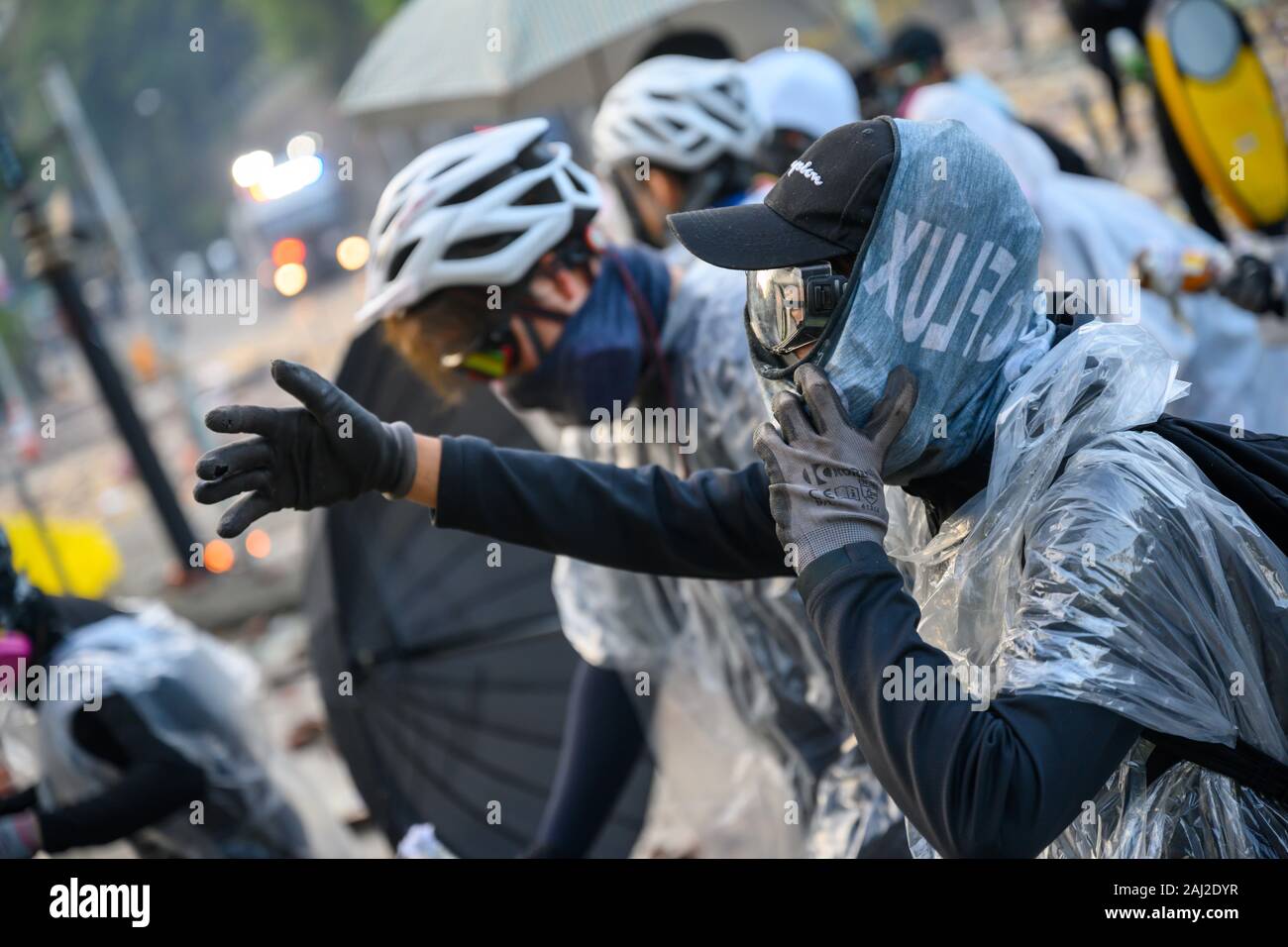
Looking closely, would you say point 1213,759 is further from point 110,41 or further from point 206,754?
point 110,41

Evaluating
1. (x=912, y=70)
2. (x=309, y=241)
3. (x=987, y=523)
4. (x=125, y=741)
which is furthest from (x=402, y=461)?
(x=309, y=241)

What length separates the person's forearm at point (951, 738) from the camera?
153 cm

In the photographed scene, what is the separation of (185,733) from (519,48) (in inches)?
142

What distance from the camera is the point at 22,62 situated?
117 feet

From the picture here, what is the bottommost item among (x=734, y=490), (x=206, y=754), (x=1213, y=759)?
(x=206, y=754)

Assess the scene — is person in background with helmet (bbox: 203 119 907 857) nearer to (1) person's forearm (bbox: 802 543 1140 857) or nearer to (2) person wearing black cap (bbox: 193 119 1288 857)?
(2) person wearing black cap (bbox: 193 119 1288 857)

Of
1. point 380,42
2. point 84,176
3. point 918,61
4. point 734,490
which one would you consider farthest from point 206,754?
point 84,176

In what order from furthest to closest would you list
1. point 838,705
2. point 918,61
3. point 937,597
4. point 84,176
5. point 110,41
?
1. point 110,41
2. point 84,176
3. point 918,61
4. point 838,705
5. point 937,597

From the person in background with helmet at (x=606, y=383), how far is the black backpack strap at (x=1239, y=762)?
1087 mm

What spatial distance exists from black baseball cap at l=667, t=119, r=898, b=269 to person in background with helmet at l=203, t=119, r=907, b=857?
1085mm

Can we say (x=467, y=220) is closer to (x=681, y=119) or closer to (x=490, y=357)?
(x=490, y=357)

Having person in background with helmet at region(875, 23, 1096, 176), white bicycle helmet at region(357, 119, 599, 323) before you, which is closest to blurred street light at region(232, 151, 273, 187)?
white bicycle helmet at region(357, 119, 599, 323)
